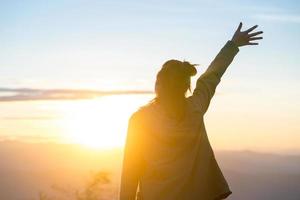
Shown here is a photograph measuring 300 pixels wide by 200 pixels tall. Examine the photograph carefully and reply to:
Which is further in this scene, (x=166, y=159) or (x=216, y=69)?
(x=216, y=69)

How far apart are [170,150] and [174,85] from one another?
38 cm

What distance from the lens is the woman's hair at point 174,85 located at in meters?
4.36

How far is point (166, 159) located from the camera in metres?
4.34

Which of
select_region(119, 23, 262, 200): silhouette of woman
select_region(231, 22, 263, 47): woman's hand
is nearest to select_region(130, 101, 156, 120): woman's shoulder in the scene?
select_region(119, 23, 262, 200): silhouette of woman

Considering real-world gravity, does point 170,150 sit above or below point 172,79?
below

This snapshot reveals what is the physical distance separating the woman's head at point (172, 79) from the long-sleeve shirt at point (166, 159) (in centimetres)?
11

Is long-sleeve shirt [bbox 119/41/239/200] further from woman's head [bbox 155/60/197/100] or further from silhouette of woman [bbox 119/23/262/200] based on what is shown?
woman's head [bbox 155/60/197/100]

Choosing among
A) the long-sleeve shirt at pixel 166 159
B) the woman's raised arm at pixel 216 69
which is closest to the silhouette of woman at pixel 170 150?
the long-sleeve shirt at pixel 166 159

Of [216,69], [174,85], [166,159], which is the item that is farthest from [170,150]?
[216,69]

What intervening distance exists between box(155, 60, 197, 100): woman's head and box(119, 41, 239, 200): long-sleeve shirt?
114mm

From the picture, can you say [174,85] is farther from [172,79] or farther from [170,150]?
[170,150]

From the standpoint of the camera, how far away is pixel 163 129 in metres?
4.39

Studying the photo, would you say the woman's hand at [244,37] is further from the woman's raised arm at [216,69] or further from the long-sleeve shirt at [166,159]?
the long-sleeve shirt at [166,159]

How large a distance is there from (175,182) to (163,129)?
0.32 meters
